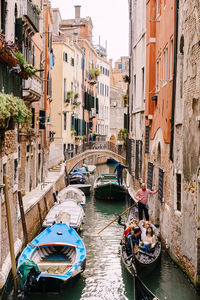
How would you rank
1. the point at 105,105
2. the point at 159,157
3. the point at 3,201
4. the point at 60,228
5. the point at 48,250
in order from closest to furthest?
the point at 3,201 < the point at 48,250 < the point at 60,228 < the point at 159,157 < the point at 105,105

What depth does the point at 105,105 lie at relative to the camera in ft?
165

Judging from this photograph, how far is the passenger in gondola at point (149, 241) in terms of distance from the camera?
34.9 ft

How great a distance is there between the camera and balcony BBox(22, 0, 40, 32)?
43.0 feet

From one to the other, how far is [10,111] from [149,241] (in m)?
4.68

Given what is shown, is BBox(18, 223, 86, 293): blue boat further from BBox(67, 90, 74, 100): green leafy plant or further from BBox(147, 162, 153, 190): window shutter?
BBox(67, 90, 74, 100): green leafy plant

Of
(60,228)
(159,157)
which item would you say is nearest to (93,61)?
(159,157)

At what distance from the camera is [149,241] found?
10.8 metres

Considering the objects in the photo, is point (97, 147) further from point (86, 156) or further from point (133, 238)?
point (133, 238)

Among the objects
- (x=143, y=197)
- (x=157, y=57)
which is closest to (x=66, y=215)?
(x=143, y=197)

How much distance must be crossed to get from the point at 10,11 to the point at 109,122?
42474mm

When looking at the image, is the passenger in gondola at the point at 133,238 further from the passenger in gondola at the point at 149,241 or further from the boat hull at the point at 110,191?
the boat hull at the point at 110,191

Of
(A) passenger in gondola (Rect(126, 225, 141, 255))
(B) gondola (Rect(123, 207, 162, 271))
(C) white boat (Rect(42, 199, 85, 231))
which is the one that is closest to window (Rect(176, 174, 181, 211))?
(B) gondola (Rect(123, 207, 162, 271))

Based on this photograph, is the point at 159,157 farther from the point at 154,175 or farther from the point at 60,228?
the point at 60,228

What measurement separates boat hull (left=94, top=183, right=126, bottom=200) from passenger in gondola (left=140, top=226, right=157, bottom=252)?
457 inches
